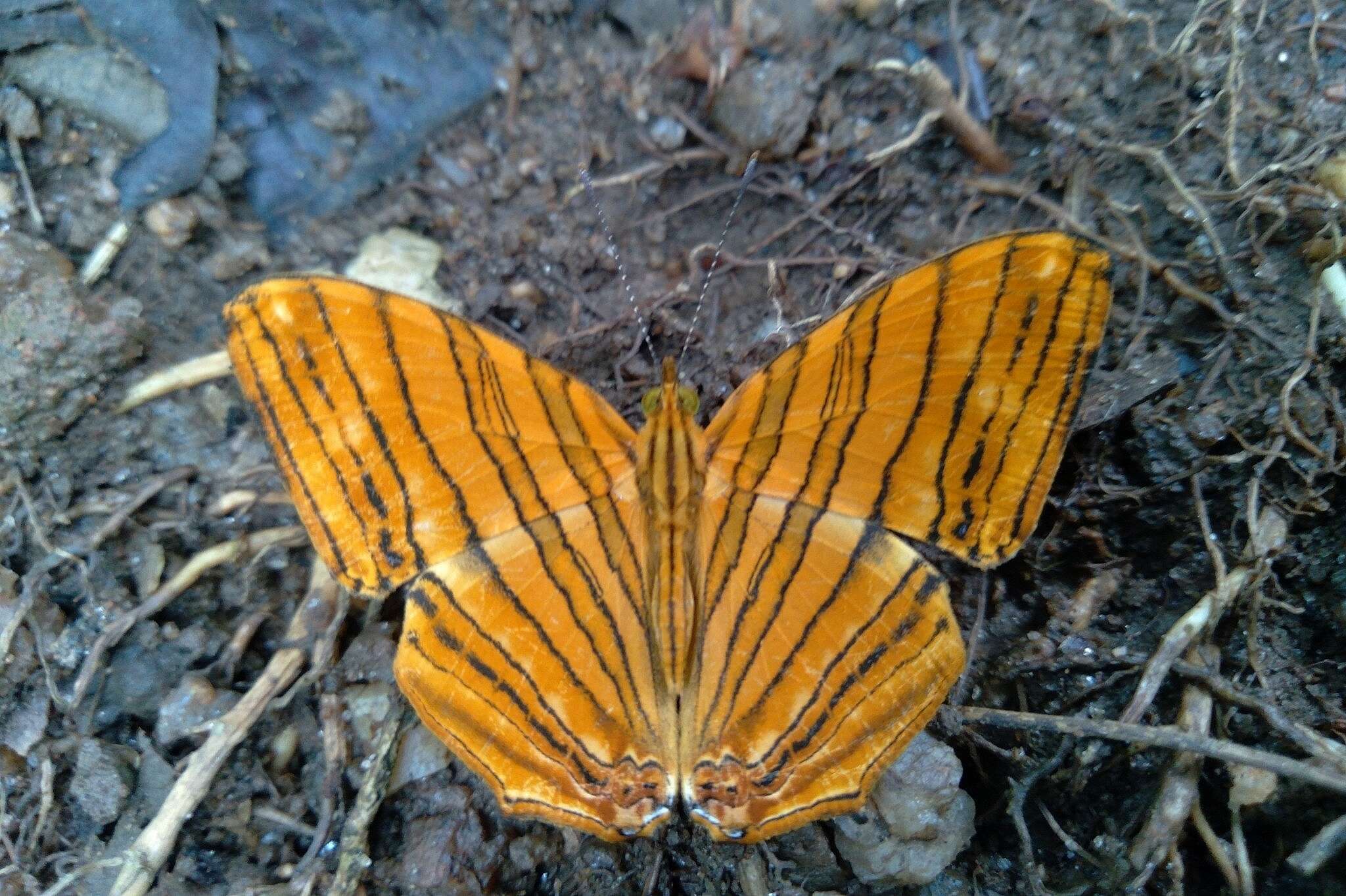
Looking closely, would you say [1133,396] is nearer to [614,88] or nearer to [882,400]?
[882,400]

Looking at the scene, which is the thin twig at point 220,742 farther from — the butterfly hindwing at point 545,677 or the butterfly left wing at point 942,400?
the butterfly left wing at point 942,400

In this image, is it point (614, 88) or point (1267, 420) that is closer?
point (1267, 420)

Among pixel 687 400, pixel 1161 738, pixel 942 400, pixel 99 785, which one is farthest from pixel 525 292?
pixel 1161 738

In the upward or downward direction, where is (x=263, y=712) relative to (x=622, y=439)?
downward

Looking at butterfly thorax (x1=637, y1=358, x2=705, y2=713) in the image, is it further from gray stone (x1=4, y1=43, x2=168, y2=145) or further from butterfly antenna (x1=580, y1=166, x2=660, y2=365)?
gray stone (x1=4, y1=43, x2=168, y2=145)

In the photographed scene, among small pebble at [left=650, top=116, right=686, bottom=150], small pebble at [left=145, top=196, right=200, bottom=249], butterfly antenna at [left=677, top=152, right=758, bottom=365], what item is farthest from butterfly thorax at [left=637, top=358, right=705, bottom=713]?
small pebble at [left=145, top=196, right=200, bottom=249]

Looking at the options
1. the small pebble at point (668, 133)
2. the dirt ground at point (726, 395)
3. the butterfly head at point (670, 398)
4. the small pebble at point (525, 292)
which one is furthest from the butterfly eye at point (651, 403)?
the small pebble at point (668, 133)

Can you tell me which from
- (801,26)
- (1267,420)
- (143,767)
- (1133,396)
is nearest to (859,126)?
(801,26)
